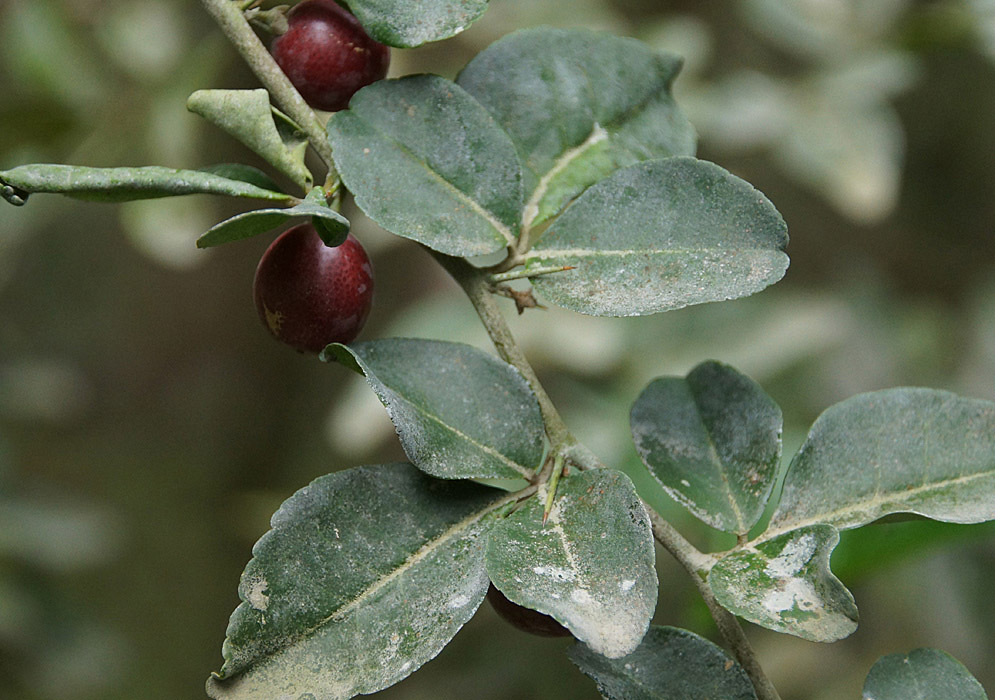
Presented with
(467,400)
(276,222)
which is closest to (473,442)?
(467,400)

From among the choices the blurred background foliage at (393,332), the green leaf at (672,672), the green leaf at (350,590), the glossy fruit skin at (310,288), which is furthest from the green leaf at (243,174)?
the blurred background foliage at (393,332)

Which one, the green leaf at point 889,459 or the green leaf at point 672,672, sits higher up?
the green leaf at point 889,459

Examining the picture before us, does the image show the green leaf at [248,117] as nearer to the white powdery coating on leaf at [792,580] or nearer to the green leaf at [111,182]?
the green leaf at [111,182]

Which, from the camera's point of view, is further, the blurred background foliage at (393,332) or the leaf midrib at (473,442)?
the blurred background foliage at (393,332)

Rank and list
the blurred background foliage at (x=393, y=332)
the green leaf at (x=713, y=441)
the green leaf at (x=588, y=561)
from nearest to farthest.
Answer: the green leaf at (x=588, y=561), the green leaf at (x=713, y=441), the blurred background foliage at (x=393, y=332)

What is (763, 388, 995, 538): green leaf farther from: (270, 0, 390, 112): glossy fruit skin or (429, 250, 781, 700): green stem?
(270, 0, 390, 112): glossy fruit skin

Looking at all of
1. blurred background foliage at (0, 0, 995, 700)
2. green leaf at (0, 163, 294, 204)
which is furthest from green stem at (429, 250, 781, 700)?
blurred background foliage at (0, 0, 995, 700)

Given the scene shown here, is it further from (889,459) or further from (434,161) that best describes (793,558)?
(434,161)
